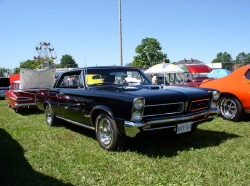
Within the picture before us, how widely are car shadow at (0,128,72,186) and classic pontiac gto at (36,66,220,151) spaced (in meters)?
1.22

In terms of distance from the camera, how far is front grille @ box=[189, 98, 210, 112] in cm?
409

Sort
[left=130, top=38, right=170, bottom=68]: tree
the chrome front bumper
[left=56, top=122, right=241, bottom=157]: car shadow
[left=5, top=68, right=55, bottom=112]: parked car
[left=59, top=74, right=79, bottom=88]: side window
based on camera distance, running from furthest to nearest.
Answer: [left=130, top=38, right=170, bottom=68]: tree < [left=5, top=68, right=55, bottom=112]: parked car < [left=59, top=74, right=79, bottom=88]: side window < [left=56, top=122, right=241, bottom=157]: car shadow < the chrome front bumper

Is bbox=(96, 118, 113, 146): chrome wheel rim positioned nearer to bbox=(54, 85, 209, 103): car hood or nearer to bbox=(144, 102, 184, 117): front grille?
bbox=(54, 85, 209, 103): car hood

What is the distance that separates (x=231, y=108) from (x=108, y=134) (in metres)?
3.83

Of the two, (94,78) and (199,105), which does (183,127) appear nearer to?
(199,105)

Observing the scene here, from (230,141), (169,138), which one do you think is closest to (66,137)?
(169,138)

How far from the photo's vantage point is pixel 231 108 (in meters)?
6.33

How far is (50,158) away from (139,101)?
1.75 metres

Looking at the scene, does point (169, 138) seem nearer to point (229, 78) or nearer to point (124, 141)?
point (124, 141)

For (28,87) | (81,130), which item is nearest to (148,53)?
(28,87)

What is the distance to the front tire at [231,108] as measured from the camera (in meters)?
6.04

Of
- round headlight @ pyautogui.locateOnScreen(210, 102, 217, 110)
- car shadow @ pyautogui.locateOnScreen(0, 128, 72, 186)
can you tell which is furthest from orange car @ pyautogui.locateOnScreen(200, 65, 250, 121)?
car shadow @ pyautogui.locateOnScreen(0, 128, 72, 186)

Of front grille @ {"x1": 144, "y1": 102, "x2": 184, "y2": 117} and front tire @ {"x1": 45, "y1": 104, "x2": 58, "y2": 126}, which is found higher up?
front grille @ {"x1": 144, "y1": 102, "x2": 184, "y2": 117}

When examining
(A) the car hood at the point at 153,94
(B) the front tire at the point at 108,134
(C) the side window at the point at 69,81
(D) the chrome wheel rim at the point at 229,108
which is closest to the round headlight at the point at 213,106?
(A) the car hood at the point at 153,94
